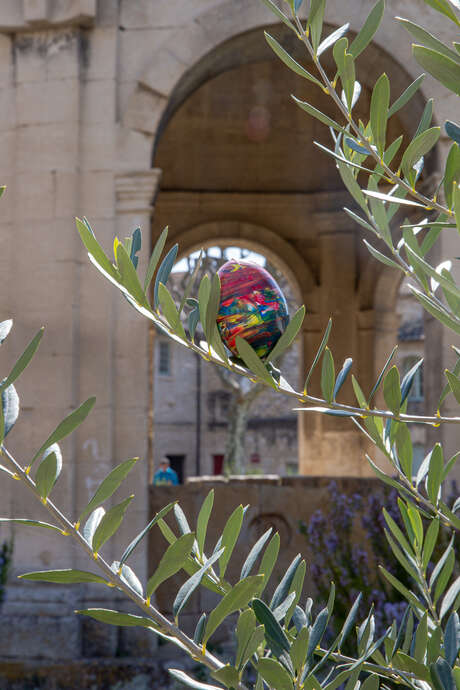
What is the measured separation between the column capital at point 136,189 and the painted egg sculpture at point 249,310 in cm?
458

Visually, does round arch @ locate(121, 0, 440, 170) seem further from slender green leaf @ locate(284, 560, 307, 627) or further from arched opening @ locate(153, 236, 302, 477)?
arched opening @ locate(153, 236, 302, 477)

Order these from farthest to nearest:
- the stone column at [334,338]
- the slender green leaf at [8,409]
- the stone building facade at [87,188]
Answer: the stone column at [334,338], the stone building facade at [87,188], the slender green leaf at [8,409]

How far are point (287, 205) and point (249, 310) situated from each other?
10588mm

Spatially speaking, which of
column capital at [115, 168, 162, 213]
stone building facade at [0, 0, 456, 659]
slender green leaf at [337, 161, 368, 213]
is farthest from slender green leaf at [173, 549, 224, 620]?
column capital at [115, 168, 162, 213]

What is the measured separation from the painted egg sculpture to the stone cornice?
197 inches

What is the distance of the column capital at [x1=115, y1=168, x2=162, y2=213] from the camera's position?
635 centimetres

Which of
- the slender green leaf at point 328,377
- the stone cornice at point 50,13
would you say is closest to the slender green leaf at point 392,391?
the slender green leaf at point 328,377

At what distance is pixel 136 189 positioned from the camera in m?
6.36

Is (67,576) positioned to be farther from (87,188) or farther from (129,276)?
(87,188)

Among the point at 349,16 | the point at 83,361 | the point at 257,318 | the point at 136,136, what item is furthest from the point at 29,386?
the point at 257,318

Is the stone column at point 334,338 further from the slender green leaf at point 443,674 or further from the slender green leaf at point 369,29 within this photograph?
the slender green leaf at point 443,674

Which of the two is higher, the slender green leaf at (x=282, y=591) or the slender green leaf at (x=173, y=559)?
the slender green leaf at (x=173, y=559)

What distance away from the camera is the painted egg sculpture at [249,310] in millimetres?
1822

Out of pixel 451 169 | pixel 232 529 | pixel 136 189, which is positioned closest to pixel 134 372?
pixel 136 189
